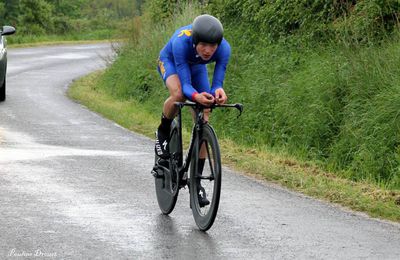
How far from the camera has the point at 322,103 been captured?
43.6 feet

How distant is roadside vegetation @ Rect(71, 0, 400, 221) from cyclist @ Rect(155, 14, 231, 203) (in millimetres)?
1938

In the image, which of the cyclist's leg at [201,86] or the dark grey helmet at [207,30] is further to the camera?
the cyclist's leg at [201,86]

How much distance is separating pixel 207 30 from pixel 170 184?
152 centimetres

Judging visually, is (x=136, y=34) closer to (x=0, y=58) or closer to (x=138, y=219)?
(x=0, y=58)

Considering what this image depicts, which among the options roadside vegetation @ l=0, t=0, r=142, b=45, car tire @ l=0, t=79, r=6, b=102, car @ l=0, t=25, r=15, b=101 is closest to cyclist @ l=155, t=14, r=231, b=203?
car @ l=0, t=25, r=15, b=101

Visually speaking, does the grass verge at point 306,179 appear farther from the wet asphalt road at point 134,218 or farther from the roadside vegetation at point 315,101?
Answer: the wet asphalt road at point 134,218

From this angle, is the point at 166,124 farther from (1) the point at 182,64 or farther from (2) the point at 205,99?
(2) the point at 205,99

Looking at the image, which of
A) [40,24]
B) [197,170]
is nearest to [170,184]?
[197,170]

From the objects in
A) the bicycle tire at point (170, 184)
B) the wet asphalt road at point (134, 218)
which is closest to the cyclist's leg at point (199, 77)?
the bicycle tire at point (170, 184)

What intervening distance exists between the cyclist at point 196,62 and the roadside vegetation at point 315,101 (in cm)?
194

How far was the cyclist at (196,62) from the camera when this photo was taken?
741 centimetres

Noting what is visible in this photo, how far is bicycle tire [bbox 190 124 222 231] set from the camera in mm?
7246

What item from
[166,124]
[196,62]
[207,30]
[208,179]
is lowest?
[208,179]

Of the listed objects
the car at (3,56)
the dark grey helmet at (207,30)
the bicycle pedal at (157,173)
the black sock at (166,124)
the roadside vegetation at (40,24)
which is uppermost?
the dark grey helmet at (207,30)
